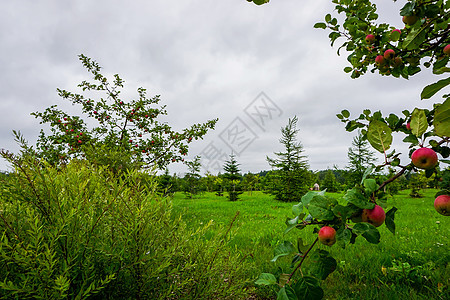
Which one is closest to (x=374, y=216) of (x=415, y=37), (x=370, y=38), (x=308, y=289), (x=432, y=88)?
(x=308, y=289)

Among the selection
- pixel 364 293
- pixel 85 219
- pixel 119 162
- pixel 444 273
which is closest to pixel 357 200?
pixel 85 219

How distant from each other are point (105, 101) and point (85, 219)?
6.99 m

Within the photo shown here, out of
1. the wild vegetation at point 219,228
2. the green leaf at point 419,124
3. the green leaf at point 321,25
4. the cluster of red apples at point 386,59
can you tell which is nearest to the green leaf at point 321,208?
the wild vegetation at point 219,228

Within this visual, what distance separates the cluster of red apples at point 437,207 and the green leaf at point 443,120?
12cm

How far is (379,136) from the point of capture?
0.93 meters

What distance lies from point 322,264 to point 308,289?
12 centimetres

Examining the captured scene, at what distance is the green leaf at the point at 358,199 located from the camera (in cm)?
81

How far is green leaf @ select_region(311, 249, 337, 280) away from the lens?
3.08 feet

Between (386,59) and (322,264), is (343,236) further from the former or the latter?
(386,59)

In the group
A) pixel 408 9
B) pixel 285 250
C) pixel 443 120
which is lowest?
pixel 285 250

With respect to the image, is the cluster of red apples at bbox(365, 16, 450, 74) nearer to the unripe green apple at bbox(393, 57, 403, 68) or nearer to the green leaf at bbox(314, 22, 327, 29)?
the unripe green apple at bbox(393, 57, 403, 68)

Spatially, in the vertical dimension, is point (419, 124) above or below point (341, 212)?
above

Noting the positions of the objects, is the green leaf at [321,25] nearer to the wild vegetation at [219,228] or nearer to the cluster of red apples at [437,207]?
the wild vegetation at [219,228]

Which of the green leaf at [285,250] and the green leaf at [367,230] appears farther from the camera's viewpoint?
the green leaf at [285,250]
